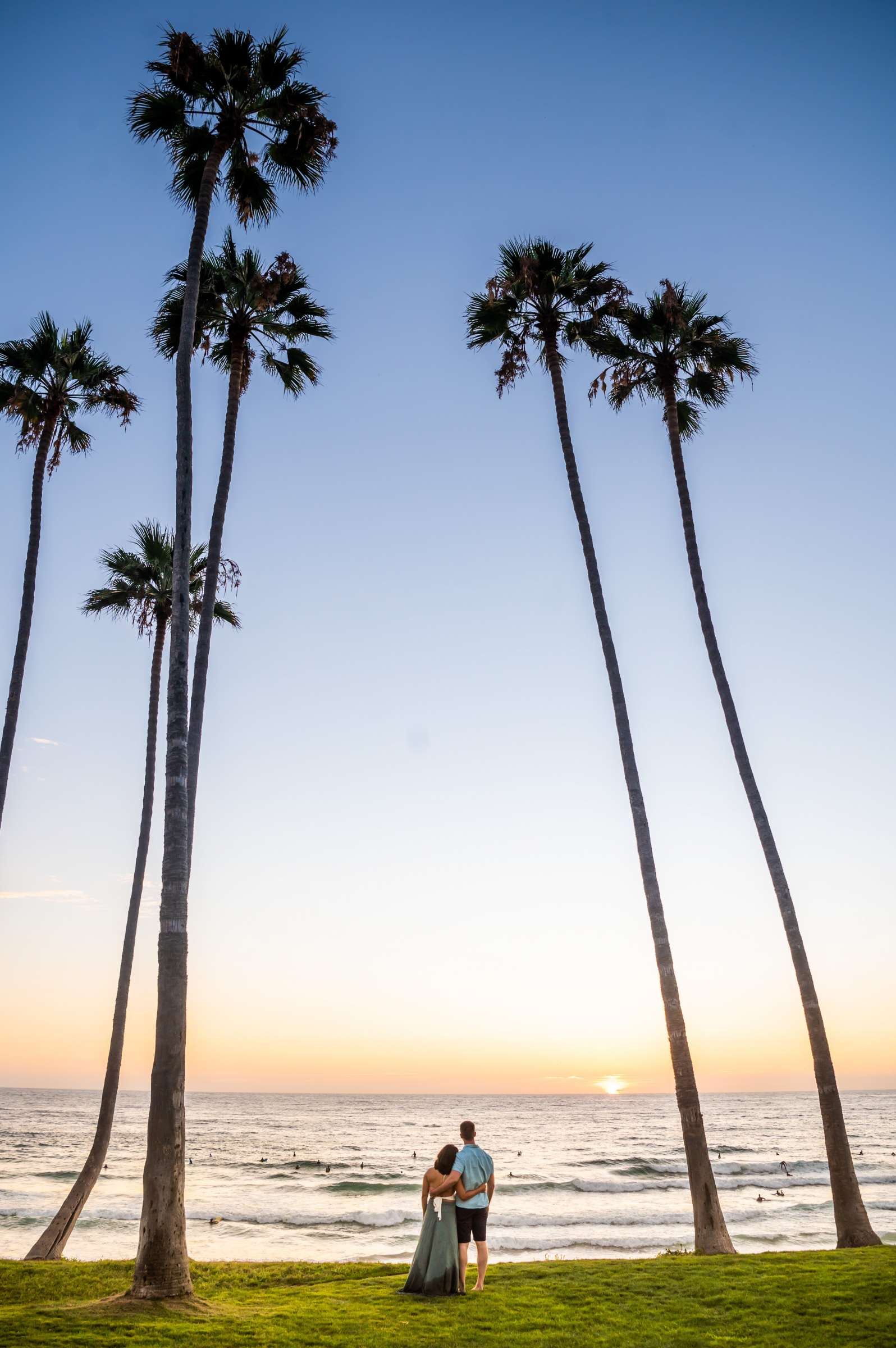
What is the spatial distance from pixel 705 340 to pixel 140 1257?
18888mm

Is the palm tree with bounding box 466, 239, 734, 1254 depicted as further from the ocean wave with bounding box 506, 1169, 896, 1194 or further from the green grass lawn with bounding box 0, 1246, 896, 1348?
the ocean wave with bounding box 506, 1169, 896, 1194

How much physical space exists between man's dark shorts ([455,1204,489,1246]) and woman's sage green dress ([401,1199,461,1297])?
0.17ft

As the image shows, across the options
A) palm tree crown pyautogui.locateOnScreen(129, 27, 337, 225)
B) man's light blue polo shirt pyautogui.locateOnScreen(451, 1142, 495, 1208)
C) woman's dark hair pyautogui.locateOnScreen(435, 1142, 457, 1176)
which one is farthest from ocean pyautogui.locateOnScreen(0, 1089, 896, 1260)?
palm tree crown pyautogui.locateOnScreen(129, 27, 337, 225)

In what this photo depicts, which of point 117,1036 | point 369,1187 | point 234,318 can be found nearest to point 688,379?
point 234,318

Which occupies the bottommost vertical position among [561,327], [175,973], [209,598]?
[175,973]

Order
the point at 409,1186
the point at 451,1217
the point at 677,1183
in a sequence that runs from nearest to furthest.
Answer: the point at 451,1217 < the point at 409,1186 < the point at 677,1183

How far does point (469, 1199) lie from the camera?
400 inches

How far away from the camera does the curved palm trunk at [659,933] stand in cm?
1334

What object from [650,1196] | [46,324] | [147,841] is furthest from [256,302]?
[650,1196]

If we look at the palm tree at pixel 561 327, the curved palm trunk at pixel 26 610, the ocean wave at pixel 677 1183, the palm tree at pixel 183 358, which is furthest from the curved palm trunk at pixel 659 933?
the ocean wave at pixel 677 1183

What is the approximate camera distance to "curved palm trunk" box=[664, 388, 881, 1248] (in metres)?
13.7

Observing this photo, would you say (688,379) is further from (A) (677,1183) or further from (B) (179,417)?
(A) (677,1183)

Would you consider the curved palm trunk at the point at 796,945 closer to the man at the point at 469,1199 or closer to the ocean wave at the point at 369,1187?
the man at the point at 469,1199

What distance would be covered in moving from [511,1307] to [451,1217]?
1105 mm
